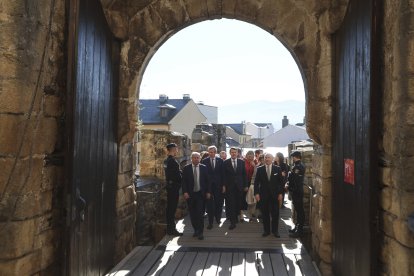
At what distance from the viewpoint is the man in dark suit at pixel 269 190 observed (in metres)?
6.46

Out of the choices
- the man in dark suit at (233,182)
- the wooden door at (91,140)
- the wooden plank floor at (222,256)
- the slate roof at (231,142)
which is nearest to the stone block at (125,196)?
the wooden door at (91,140)

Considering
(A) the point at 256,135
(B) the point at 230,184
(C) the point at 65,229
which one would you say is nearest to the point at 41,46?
(C) the point at 65,229

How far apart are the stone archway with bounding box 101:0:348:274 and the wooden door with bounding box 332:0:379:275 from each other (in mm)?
184

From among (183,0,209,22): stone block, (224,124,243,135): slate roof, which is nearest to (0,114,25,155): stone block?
(183,0,209,22): stone block

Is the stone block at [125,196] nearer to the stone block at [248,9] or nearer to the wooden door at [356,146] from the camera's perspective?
the wooden door at [356,146]

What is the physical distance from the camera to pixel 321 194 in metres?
4.54

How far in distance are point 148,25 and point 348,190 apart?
2852mm

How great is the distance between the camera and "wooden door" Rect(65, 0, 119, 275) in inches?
124

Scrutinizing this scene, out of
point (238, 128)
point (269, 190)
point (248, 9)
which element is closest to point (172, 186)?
point (269, 190)

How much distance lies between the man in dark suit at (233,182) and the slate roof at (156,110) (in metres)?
23.6

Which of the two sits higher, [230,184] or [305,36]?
[305,36]

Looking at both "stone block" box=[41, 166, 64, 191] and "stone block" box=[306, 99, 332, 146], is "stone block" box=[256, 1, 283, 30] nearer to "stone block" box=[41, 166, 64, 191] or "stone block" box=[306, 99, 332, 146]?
"stone block" box=[306, 99, 332, 146]

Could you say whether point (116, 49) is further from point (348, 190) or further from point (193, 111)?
point (193, 111)

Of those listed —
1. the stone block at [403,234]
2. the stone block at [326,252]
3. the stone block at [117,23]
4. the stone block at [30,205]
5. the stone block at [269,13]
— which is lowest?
the stone block at [326,252]
